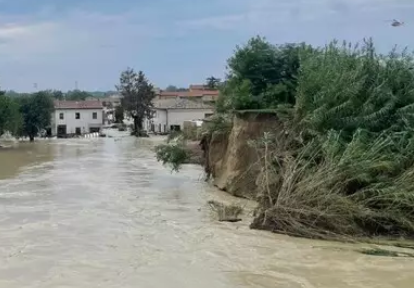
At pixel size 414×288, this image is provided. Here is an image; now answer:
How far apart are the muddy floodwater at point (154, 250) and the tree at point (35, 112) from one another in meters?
58.9

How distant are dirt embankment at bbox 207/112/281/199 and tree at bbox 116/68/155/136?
61882mm

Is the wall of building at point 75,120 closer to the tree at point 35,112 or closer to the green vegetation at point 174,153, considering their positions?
the tree at point 35,112

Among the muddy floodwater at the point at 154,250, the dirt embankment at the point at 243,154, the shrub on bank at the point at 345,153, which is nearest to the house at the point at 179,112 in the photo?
the dirt embankment at the point at 243,154

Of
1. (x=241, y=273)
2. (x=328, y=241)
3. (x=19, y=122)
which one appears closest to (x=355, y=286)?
(x=241, y=273)

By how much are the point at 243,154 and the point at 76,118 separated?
7639 centimetres

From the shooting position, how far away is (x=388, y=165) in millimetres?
16391

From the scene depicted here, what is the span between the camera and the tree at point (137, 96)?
88.4 metres

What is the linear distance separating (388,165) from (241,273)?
6.17m

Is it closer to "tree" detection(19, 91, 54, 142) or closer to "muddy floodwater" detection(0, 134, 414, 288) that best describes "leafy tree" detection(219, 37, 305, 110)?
"muddy floodwater" detection(0, 134, 414, 288)

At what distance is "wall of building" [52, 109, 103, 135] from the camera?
95.1 metres

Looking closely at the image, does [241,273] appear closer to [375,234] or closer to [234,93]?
[375,234]

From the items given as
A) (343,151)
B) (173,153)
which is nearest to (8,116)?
(173,153)

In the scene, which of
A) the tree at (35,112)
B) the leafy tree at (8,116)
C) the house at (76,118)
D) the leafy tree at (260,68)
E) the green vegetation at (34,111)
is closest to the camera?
the leafy tree at (260,68)

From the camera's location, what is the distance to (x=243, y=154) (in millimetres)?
24594
